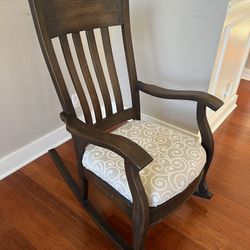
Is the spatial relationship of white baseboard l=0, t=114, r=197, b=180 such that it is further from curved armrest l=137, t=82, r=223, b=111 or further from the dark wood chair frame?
curved armrest l=137, t=82, r=223, b=111

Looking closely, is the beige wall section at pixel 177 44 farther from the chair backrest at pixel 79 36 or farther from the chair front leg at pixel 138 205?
the chair front leg at pixel 138 205

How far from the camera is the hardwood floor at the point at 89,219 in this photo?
4.02 feet

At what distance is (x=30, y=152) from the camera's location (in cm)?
166

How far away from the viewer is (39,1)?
36.5 inches

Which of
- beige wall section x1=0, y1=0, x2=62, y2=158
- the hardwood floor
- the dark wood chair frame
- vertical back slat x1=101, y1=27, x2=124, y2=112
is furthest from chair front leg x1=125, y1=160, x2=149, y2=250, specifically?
beige wall section x1=0, y1=0, x2=62, y2=158

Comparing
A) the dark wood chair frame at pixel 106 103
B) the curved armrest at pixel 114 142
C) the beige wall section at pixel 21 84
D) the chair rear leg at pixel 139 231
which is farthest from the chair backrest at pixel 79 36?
the chair rear leg at pixel 139 231

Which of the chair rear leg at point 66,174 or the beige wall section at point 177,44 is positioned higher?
the beige wall section at point 177,44

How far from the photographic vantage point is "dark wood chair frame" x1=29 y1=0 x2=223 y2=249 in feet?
2.94

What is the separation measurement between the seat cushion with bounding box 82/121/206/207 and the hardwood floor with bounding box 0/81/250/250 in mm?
383

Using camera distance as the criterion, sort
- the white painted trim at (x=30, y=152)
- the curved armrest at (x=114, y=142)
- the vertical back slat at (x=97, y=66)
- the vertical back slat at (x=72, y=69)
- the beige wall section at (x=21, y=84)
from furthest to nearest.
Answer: the white painted trim at (x=30, y=152), the beige wall section at (x=21, y=84), the vertical back slat at (x=97, y=66), the vertical back slat at (x=72, y=69), the curved armrest at (x=114, y=142)

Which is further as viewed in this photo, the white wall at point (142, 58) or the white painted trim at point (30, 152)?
the white painted trim at point (30, 152)

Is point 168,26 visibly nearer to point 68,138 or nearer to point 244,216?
point 68,138

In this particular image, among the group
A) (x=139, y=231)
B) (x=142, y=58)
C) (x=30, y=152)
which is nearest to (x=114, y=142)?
(x=139, y=231)

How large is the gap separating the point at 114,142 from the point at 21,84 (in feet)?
2.88
